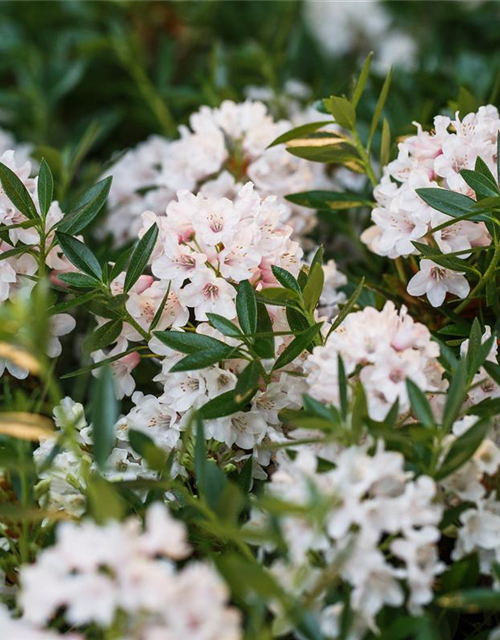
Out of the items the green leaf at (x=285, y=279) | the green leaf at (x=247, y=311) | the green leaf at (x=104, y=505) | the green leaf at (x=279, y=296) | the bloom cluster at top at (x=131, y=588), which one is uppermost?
the green leaf at (x=285, y=279)

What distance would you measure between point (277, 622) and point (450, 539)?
0.18m

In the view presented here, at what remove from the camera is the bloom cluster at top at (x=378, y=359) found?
23.5 inches

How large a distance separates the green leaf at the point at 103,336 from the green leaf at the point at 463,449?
0.97ft

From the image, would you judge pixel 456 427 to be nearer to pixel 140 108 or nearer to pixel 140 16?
pixel 140 108

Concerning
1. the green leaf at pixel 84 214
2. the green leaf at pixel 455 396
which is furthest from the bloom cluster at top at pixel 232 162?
the green leaf at pixel 455 396

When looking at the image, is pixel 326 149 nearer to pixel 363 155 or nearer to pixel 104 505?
pixel 363 155

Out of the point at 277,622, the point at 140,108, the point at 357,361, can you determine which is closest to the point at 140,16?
the point at 140,108

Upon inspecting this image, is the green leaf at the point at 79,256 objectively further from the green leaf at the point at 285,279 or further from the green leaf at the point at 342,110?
the green leaf at the point at 342,110

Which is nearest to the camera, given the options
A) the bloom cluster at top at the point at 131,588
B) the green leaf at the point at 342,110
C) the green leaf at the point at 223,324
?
the bloom cluster at top at the point at 131,588

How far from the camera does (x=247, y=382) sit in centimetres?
64

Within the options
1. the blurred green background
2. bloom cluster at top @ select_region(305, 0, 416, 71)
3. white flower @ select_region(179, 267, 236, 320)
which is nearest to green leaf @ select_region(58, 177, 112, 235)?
white flower @ select_region(179, 267, 236, 320)

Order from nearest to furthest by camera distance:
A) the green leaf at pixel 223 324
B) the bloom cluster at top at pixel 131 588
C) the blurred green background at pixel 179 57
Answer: the bloom cluster at top at pixel 131 588
the green leaf at pixel 223 324
the blurred green background at pixel 179 57

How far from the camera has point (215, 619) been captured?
448mm

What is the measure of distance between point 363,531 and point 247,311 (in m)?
0.21
